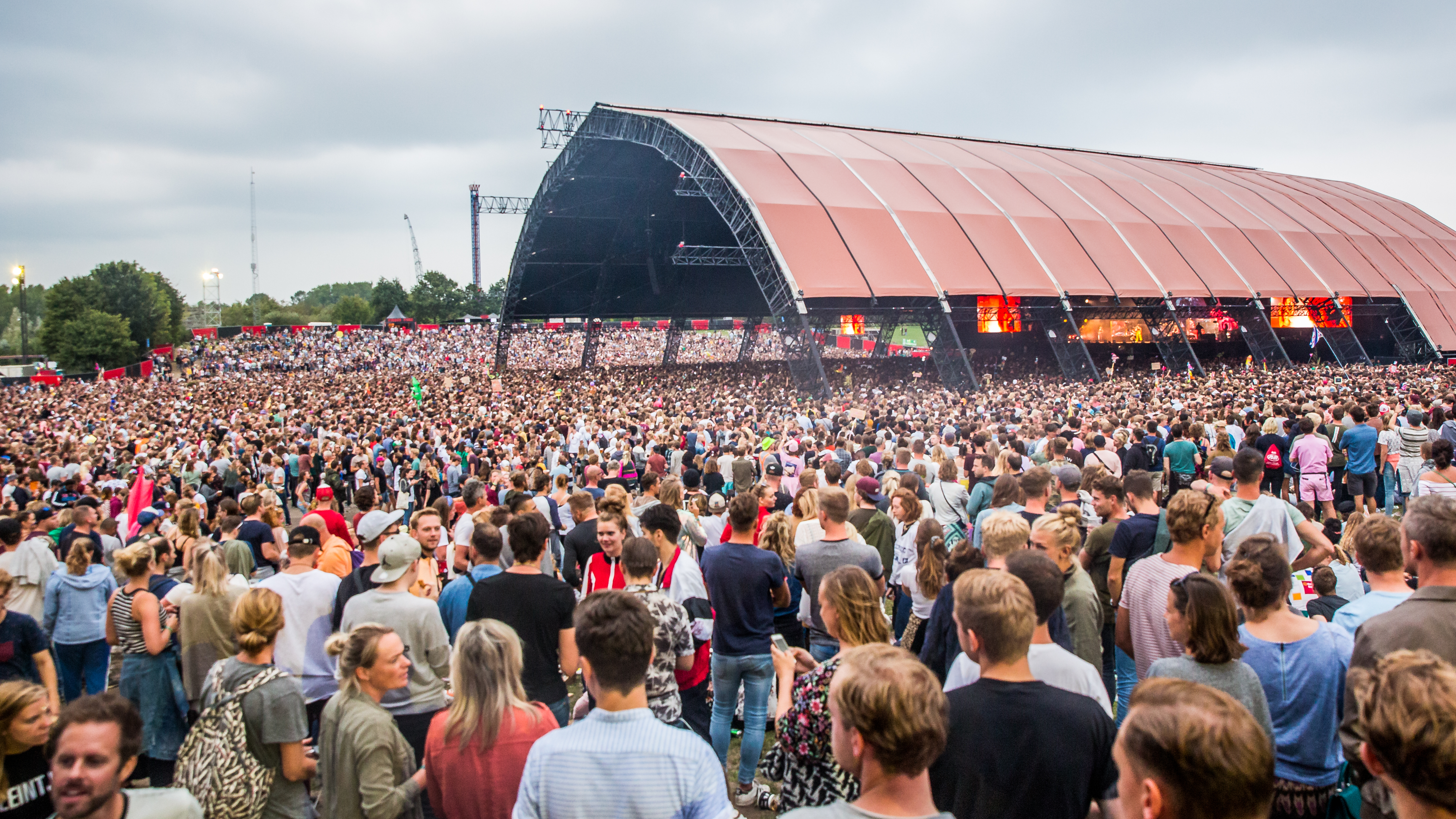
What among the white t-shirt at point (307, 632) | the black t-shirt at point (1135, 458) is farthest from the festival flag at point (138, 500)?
the black t-shirt at point (1135, 458)

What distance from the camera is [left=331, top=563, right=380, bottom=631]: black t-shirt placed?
4902 mm

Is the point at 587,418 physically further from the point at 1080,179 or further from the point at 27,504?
the point at 1080,179

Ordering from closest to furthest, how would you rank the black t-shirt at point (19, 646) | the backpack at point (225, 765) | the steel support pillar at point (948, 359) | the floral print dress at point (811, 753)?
the floral print dress at point (811, 753) → the backpack at point (225, 765) → the black t-shirt at point (19, 646) → the steel support pillar at point (948, 359)

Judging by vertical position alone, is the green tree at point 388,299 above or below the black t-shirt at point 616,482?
above

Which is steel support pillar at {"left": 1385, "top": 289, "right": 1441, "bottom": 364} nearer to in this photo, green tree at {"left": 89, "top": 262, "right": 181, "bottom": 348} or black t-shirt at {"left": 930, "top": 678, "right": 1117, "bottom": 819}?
black t-shirt at {"left": 930, "top": 678, "right": 1117, "bottom": 819}

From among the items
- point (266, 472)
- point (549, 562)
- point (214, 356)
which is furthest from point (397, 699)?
point (214, 356)

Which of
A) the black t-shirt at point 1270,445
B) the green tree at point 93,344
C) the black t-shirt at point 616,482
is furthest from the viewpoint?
the green tree at point 93,344

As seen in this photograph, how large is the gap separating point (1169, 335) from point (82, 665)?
3935 cm

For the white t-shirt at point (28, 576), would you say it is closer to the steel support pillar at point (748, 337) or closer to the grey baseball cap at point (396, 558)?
the grey baseball cap at point (396, 558)

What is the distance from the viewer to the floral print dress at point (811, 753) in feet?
9.64

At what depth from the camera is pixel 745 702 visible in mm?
4902

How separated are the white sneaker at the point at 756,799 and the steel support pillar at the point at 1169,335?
3135cm

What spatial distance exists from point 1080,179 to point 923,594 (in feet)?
123

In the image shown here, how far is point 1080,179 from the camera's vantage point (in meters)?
36.9
